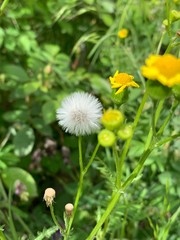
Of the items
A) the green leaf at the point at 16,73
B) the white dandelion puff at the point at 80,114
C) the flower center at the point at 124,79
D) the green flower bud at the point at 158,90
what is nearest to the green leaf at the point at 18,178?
the green leaf at the point at 16,73

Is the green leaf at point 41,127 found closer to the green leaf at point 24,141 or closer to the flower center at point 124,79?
the green leaf at point 24,141

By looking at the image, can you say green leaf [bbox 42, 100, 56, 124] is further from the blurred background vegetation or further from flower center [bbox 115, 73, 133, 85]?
flower center [bbox 115, 73, 133, 85]

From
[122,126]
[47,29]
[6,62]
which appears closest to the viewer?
[122,126]

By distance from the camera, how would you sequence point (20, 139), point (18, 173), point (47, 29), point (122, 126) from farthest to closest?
1. point (47, 29)
2. point (20, 139)
3. point (18, 173)
4. point (122, 126)

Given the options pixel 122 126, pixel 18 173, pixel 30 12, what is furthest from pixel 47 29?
pixel 122 126

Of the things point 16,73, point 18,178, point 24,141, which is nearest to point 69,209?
point 18,178

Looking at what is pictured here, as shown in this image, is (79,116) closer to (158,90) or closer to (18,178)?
(158,90)

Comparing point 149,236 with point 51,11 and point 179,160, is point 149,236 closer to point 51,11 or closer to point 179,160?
point 179,160
